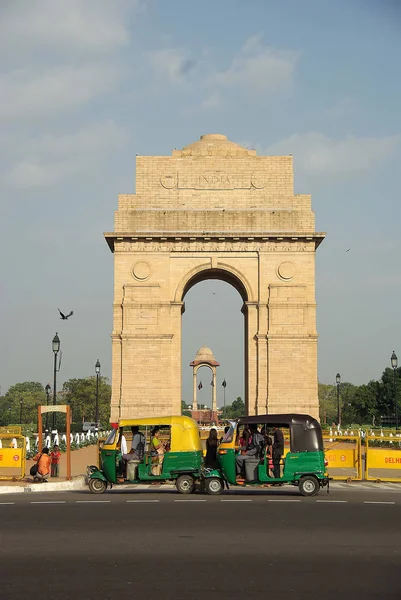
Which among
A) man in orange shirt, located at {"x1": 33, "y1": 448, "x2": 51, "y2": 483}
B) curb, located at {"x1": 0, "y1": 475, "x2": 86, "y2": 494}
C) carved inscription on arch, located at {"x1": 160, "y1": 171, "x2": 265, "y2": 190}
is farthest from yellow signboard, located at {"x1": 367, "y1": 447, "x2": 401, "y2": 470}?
carved inscription on arch, located at {"x1": 160, "y1": 171, "x2": 265, "y2": 190}

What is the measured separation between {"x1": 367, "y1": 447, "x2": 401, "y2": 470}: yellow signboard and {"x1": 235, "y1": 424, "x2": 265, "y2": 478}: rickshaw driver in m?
6.29

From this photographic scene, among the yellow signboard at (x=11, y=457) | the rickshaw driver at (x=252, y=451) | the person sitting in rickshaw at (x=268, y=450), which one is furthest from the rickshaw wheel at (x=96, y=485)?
the yellow signboard at (x=11, y=457)

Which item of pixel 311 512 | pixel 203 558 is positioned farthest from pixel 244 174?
pixel 203 558

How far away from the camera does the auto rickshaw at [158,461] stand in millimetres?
19266

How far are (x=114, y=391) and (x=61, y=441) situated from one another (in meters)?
3.54

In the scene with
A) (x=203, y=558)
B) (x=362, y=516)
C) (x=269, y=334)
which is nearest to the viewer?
(x=203, y=558)

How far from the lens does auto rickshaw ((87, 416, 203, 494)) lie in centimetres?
1927

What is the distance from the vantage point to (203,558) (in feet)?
34.2

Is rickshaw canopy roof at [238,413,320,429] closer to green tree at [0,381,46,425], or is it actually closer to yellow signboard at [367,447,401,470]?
yellow signboard at [367,447,401,470]

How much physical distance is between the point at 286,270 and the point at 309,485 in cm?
2320

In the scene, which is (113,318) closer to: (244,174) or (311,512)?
(244,174)

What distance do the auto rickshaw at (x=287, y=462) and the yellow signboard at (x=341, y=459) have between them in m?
5.40

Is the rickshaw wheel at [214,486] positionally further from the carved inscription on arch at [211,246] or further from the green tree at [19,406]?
the green tree at [19,406]

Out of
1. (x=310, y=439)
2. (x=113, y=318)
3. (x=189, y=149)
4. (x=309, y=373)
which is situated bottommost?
(x=310, y=439)
